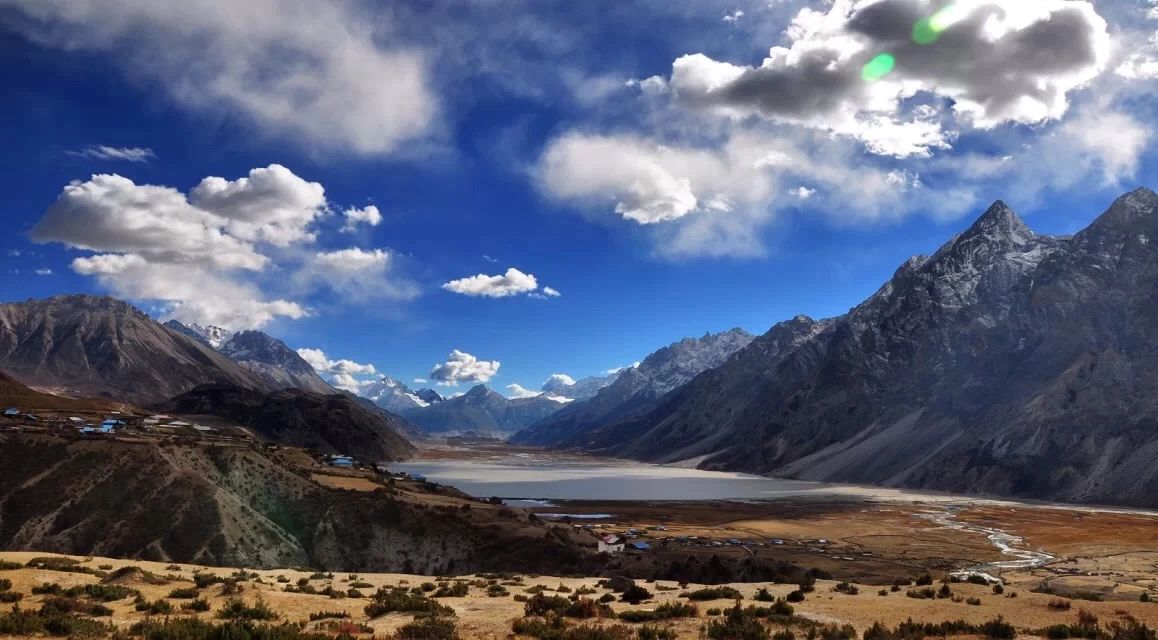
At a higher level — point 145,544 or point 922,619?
point 922,619

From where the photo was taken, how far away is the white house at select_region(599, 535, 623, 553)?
69.9 metres

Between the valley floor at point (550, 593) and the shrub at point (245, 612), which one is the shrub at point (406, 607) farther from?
the shrub at point (245, 612)

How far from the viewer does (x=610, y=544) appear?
239 feet

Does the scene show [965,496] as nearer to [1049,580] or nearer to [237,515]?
[1049,580]

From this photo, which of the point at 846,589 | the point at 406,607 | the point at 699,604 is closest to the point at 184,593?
the point at 406,607

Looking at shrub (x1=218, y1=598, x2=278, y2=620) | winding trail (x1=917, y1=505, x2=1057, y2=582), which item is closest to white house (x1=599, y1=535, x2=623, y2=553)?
winding trail (x1=917, y1=505, x2=1057, y2=582)

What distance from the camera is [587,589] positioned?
3291 centimetres

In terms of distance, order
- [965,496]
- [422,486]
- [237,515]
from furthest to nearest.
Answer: [965,496], [422,486], [237,515]

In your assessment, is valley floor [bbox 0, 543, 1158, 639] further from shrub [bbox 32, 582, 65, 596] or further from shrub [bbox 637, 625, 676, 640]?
shrub [bbox 637, 625, 676, 640]

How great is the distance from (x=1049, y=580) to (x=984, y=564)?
1548cm

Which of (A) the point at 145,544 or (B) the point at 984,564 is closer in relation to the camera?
(A) the point at 145,544

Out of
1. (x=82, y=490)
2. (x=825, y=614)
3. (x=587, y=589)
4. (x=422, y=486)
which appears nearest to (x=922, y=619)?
(x=825, y=614)

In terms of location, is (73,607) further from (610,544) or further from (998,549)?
(998,549)

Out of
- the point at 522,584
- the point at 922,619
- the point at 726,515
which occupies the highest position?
the point at 922,619
